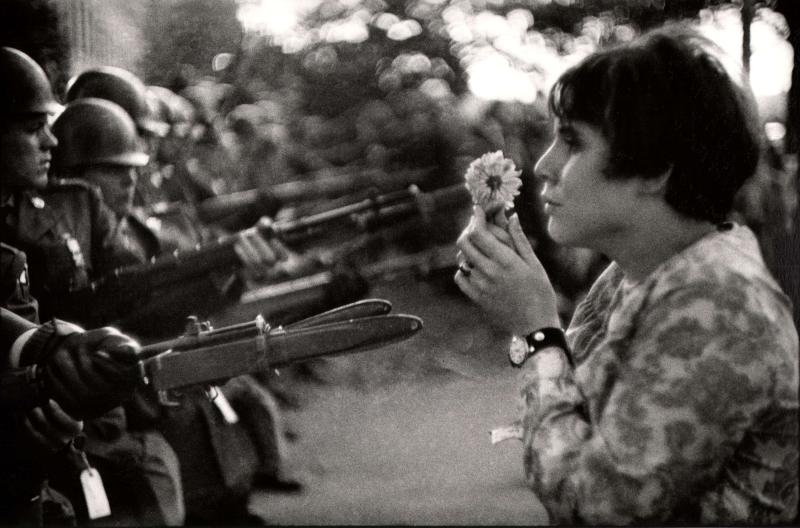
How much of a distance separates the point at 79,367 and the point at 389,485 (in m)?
0.86

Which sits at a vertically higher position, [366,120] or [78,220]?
[366,120]

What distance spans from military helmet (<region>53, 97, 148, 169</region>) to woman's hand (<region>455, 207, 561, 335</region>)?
119cm

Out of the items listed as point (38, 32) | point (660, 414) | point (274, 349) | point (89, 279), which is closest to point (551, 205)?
point (660, 414)

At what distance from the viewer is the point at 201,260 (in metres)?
2.45

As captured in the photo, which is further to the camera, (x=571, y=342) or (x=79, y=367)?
(x=79, y=367)

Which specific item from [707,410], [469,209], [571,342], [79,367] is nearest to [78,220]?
[79,367]

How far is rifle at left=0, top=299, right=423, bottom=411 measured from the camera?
219 cm

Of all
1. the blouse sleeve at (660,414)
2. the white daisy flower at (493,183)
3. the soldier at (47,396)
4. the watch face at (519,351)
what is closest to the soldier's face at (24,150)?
the soldier at (47,396)

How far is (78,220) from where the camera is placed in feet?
8.11

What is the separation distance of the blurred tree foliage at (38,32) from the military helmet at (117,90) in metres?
0.05

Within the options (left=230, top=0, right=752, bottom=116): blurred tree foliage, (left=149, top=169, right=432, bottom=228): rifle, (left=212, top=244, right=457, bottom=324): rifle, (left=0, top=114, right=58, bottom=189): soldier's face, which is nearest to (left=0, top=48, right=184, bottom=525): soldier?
(left=0, top=114, right=58, bottom=189): soldier's face

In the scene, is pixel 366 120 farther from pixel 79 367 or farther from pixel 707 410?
pixel 707 410

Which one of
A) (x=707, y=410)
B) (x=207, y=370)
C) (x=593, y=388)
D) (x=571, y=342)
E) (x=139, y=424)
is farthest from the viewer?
(x=139, y=424)

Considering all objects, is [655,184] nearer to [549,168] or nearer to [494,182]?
[549,168]
